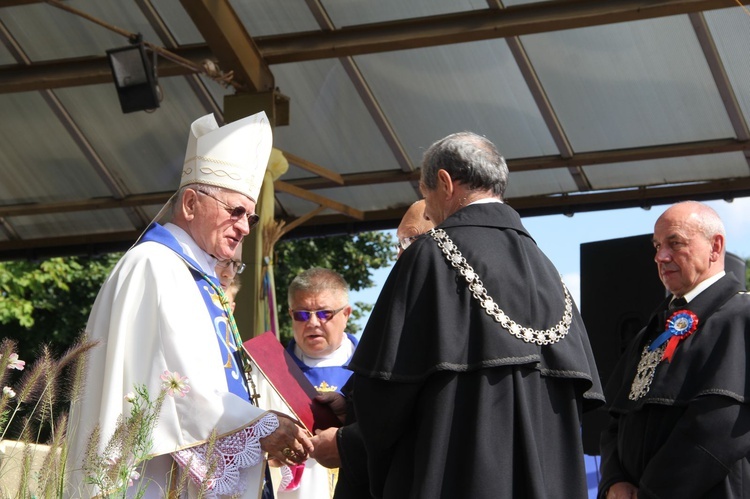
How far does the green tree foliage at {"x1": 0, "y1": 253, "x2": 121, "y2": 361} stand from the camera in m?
16.1

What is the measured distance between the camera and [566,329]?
3035 millimetres

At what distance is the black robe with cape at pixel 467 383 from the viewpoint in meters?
2.80

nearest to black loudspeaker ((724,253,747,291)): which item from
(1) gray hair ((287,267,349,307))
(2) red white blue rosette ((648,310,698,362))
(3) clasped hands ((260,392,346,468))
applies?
(2) red white blue rosette ((648,310,698,362))

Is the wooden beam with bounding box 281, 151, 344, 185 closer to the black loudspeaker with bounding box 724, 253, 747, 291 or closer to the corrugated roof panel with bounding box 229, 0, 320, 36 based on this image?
the corrugated roof panel with bounding box 229, 0, 320, 36

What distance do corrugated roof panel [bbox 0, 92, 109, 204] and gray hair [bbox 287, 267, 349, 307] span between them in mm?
3966

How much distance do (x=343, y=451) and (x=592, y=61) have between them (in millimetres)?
4811

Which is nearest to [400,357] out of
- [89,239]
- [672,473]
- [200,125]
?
[672,473]

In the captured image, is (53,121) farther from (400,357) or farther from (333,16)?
(400,357)

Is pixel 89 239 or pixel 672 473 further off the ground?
pixel 89 239

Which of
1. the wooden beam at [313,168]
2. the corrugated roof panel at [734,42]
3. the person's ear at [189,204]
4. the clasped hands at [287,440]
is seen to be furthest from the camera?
the wooden beam at [313,168]

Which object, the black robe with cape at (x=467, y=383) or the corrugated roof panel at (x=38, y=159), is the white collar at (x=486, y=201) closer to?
the black robe with cape at (x=467, y=383)

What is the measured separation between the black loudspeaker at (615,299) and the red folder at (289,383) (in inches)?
109

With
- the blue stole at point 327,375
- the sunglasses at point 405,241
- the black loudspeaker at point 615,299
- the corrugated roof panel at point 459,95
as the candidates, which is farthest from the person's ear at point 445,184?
the corrugated roof panel at point 459,95

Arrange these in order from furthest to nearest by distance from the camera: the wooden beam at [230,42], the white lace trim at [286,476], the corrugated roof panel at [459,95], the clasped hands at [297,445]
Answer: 1. the corrugated roof panel at [459,95]
2. the wooden beam at [230,42]
3. the white lace trim at [286,476]
4. the clasped hands at [297,445]
